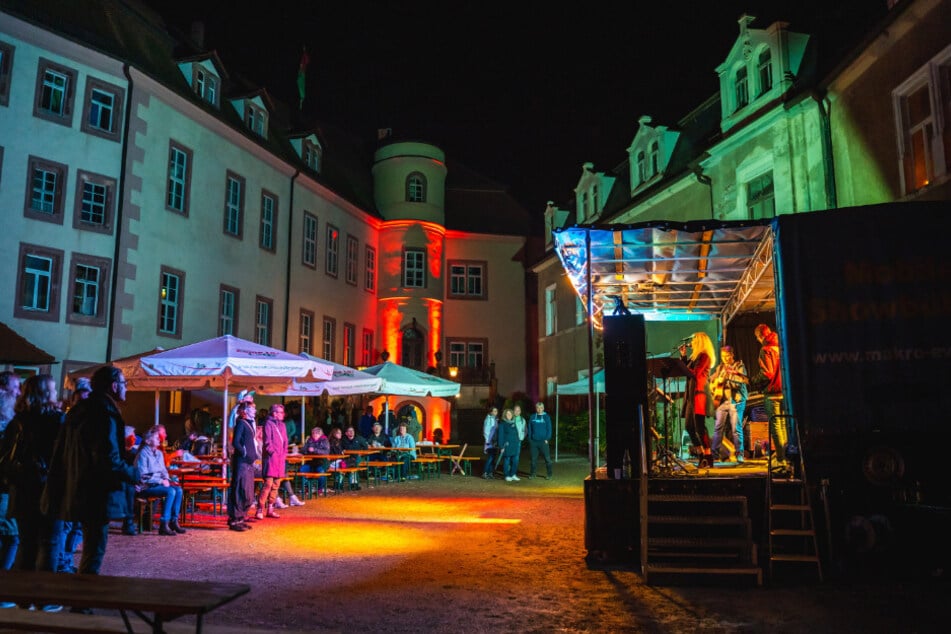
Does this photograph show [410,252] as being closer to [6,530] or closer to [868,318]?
[868,318]

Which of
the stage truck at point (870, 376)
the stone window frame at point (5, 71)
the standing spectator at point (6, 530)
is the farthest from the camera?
the stone window frame at point (5, 71)

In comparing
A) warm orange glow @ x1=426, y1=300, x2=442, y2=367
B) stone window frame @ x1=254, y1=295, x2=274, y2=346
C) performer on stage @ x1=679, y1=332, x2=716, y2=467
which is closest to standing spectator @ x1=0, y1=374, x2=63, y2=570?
performer on stage @ x1=679, y1=332, x2=716, y2=467

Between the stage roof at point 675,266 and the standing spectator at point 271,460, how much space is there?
5.52 meters

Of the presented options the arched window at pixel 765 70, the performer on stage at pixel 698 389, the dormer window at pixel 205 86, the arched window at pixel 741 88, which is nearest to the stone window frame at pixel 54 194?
the dormer window at pixel 205 86

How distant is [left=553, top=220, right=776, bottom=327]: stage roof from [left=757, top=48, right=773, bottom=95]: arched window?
6053mm

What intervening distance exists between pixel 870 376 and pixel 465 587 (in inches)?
197

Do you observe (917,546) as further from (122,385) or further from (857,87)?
(857,87)

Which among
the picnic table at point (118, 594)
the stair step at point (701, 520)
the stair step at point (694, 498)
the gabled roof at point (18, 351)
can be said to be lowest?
the stair step at point (701, 520)

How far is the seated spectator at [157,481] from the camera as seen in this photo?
10.3 metres

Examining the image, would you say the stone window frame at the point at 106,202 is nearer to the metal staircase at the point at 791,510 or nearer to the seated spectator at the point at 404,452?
the seated spectator at the point at 404,452

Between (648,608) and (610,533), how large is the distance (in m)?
1.97

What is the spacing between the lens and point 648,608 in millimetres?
6469

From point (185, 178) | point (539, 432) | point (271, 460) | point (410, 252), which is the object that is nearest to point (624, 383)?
point (271, 460)

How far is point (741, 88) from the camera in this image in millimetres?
19266
